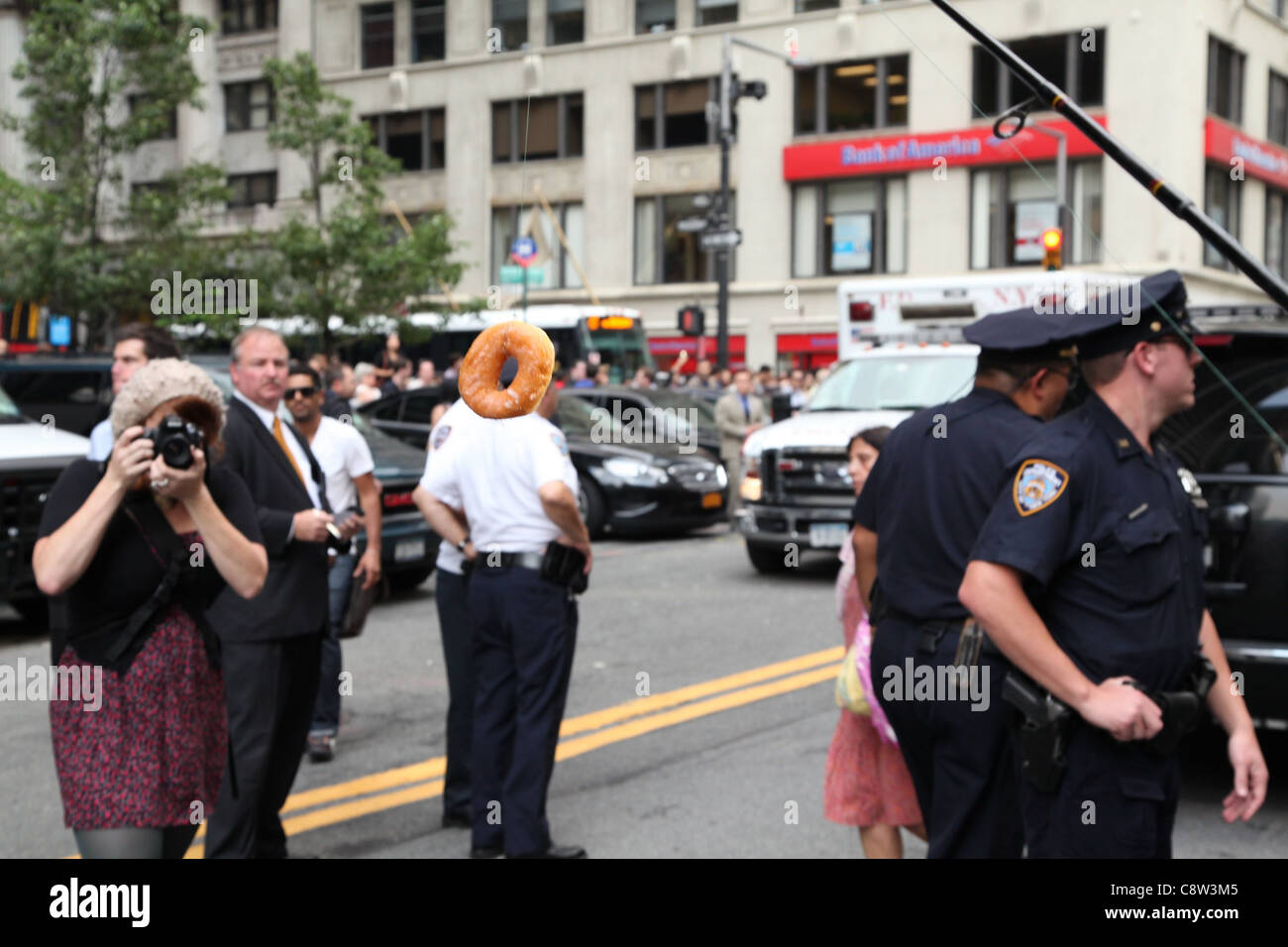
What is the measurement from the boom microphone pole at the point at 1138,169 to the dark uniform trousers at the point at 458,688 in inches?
147

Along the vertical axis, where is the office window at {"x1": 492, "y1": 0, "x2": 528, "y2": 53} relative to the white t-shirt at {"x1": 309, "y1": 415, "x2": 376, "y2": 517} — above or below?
above

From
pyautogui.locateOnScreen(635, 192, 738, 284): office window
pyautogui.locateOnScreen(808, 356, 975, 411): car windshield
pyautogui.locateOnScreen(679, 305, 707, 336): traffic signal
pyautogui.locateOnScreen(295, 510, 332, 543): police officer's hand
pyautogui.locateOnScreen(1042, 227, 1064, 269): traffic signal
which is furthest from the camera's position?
pyautogui.locateOnScreen(635, 192, 738, 284): office window

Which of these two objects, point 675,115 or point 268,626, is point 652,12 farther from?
point 675,115

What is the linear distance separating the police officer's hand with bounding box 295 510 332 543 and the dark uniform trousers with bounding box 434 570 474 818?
100 centimetres

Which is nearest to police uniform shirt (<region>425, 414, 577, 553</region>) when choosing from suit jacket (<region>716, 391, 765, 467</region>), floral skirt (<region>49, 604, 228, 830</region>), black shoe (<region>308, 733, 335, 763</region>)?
floral skirt (<region>49, 604, 228, 830</region>)

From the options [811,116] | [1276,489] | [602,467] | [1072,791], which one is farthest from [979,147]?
[1072,791]

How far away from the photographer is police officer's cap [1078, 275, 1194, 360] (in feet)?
10.3

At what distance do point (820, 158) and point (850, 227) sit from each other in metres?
1.77

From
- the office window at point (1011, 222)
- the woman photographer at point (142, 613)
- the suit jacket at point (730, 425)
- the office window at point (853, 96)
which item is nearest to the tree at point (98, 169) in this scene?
the suit jacket at point (730, 425)

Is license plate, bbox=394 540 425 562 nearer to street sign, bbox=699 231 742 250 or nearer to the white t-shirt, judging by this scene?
the white t-shirt

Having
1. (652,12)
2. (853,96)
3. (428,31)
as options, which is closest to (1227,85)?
(853,96)

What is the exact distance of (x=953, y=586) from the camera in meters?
3.91

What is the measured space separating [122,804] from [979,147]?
104ft
